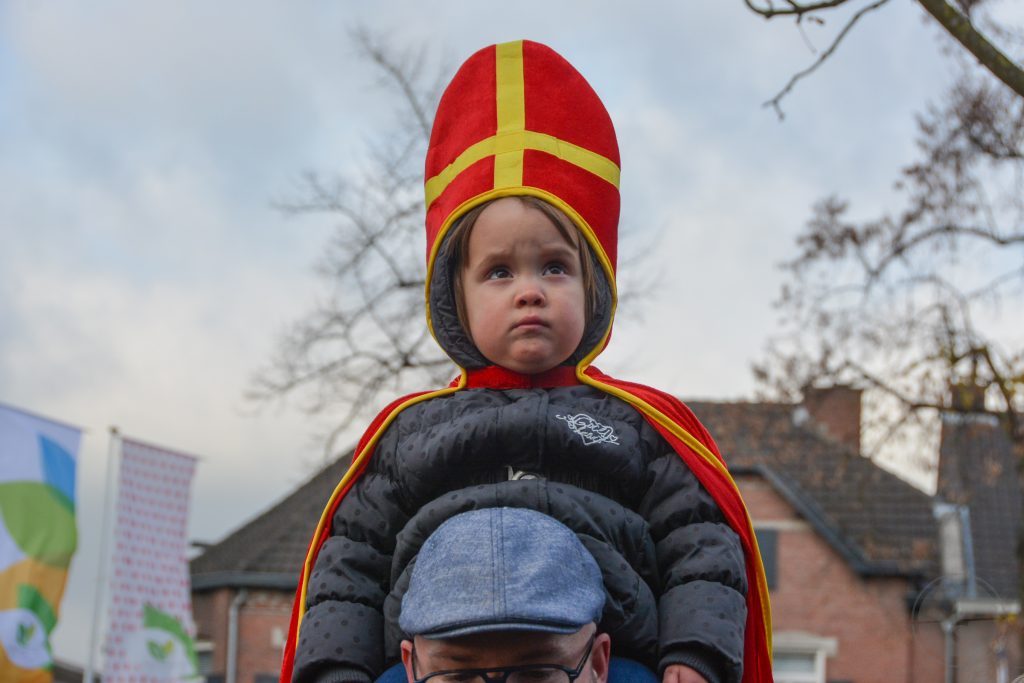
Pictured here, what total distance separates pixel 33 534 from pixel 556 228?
1018 centimetres

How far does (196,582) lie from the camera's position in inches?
873

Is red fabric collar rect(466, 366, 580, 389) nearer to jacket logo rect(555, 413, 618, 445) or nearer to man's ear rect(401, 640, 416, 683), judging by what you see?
jacket logo rect(555, 413, 618, 445)

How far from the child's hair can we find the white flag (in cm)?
1181

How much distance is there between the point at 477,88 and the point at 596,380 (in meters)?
0.88

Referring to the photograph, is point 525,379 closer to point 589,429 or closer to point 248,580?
point 589,429

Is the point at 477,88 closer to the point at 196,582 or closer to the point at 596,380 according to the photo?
the point at 596,380

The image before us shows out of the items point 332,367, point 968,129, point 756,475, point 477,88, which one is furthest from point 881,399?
point 477,88

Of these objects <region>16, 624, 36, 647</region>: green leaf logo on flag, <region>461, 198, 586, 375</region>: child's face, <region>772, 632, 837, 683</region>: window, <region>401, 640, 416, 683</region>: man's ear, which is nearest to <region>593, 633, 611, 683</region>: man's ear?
<region>401, 640, 416, 683</region>: man's ear

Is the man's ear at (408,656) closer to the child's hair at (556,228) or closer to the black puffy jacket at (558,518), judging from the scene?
the black puffy jacket at (558,518)

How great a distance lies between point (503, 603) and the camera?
2.38 metres

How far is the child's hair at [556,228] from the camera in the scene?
3.13 meters

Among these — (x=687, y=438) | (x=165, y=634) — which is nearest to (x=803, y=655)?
(x=165, y=634)

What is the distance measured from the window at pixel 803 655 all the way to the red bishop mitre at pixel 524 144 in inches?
739

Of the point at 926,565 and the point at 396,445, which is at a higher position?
the point at 926,565
